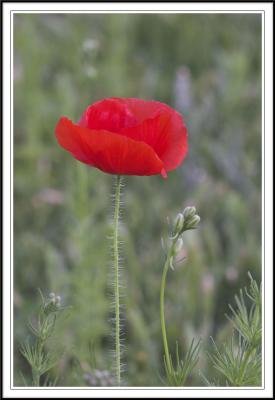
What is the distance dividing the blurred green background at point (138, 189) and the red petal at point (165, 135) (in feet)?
1.25

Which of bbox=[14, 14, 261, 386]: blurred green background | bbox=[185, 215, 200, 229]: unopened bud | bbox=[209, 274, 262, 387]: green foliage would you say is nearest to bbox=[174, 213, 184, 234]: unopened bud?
bbox=[185, 215, 200, 229]: unopened bud

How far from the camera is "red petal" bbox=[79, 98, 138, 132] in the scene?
100 cm

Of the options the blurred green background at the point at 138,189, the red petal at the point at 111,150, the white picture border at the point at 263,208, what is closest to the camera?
the red petal at the point at 111,150

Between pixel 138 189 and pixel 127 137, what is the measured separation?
136cm

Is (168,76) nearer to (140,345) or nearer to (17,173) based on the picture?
(17,173)

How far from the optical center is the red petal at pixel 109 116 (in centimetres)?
100

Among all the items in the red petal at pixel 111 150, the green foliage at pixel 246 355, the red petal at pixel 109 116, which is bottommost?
the green foliage at pixel 246 355

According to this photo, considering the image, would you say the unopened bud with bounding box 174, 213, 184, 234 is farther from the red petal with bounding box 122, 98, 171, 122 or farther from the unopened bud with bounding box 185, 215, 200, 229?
the red petal with bounding box 122, 98, 171, 122

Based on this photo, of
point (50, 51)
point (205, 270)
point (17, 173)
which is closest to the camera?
point (205, 270)

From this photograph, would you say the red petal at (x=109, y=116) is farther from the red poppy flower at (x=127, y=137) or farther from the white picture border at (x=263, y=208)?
the white picture border at (x=263, y=208)

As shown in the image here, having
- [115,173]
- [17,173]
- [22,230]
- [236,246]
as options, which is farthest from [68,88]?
[115,173]

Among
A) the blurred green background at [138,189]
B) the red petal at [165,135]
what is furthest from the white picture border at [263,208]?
the red petal at [165,135]

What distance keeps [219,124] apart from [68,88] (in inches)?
20.5

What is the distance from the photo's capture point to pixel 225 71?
2.54 meters
